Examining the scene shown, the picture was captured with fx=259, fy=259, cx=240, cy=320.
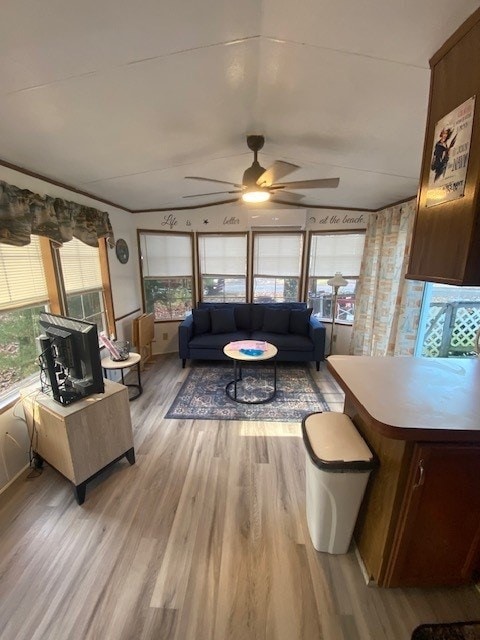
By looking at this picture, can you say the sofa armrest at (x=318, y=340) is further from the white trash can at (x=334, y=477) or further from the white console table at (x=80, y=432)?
the white console table at (x=80, y=432)

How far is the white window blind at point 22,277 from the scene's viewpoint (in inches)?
78.5

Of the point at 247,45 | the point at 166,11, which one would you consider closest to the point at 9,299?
the point at 166,11

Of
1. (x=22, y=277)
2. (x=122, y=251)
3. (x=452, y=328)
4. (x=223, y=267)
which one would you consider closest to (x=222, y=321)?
(x=223, y=267)

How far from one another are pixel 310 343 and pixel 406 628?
9.03 feet

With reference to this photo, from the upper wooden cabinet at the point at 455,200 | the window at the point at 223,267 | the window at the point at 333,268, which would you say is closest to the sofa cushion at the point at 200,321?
the window at the point at 223,267

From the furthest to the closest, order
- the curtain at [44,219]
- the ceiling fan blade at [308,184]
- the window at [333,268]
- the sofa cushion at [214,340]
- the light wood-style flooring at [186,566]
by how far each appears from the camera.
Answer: the window at [333,268]
the sofa cushion at [214,340]
the ceiling fan blade at [308,184]
the curtain at [44,219]
the light wood-style flooring at [186,566]

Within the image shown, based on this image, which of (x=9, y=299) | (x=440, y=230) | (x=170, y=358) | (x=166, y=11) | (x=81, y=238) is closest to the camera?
(x=166, y=11)

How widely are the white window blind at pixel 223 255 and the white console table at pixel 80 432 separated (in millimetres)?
2844

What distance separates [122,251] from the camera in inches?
146

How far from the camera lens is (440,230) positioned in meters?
1.14

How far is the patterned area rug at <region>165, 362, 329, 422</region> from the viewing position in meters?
2.74

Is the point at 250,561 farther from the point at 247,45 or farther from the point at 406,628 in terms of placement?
the point at 247,45

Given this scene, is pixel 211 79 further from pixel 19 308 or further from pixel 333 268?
pixel 333 268

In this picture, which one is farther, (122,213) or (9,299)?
(122,213)
